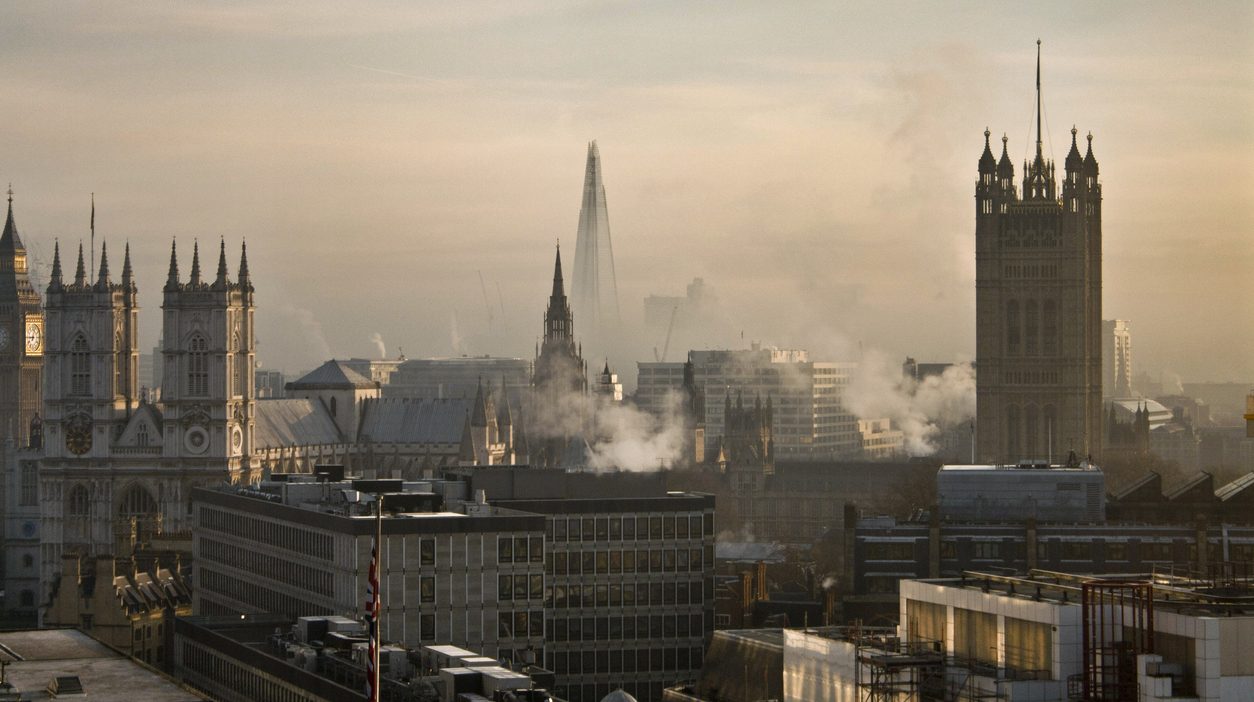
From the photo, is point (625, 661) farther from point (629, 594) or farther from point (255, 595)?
point (255, 595)

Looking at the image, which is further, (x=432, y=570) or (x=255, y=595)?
(x=255, y=595)

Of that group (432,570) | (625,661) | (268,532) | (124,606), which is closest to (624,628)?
(625,661)

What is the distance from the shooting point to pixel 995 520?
458ft

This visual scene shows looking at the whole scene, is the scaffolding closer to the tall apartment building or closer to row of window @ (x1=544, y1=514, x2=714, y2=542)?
the tall apartment building

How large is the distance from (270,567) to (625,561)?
63.0 ft

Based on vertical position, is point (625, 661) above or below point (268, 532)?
below

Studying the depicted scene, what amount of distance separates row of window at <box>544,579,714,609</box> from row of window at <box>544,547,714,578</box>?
2.57ft

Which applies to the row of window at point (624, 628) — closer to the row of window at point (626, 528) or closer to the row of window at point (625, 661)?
the row of window at point (625, 661)

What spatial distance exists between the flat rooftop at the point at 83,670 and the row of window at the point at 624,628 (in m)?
29.3

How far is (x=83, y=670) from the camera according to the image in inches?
3612

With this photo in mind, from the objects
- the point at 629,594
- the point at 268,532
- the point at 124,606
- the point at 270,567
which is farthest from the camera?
the point at 124,606

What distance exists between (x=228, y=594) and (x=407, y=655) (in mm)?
50413

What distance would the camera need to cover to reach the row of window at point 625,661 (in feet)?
419

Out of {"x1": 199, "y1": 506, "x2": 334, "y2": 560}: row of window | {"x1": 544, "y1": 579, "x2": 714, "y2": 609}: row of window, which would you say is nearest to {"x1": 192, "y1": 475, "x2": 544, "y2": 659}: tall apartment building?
{"x1": 199, "y1": 506, "x2": 334, "y2": 560}: row of window
